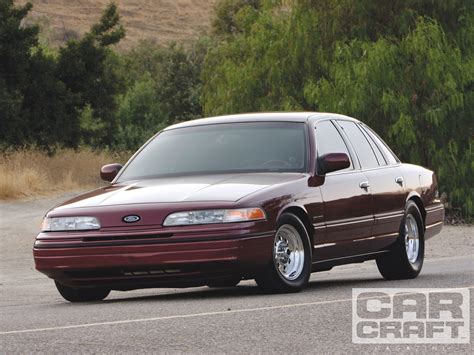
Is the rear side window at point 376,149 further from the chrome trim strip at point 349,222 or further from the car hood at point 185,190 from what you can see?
the car hood at point 185,190

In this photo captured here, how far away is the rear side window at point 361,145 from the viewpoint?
43.9 ft

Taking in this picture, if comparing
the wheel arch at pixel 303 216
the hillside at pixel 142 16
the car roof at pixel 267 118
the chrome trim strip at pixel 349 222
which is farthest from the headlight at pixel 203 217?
the hillside at pixel 142 16

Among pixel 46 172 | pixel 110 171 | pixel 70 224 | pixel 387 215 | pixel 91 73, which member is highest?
pixel 110 171

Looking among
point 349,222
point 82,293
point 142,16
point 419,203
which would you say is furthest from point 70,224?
point 142,16

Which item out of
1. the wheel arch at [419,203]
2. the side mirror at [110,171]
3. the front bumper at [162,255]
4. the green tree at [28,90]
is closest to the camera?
the front bumper at [162,255]

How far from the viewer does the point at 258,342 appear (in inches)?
317

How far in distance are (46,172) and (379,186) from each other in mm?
22130

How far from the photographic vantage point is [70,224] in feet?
37.1

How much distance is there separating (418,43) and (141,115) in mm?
38768

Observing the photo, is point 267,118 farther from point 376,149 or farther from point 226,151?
point 376,149

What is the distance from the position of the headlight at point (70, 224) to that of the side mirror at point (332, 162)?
7.26ft

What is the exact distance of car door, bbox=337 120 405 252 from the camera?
13.1 meters

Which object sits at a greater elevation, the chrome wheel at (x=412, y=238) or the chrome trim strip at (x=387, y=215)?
the chrome trim strip at (x=387, y=215)

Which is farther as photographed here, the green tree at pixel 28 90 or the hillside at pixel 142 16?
the hillside at pixel 142 16
